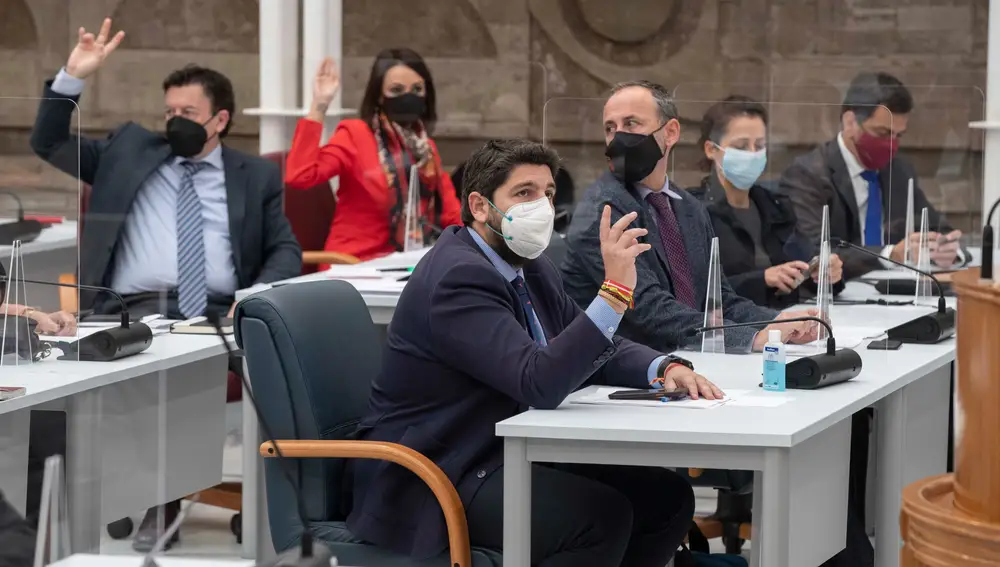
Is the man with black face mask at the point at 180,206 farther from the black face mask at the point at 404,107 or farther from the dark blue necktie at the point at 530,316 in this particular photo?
the dark blue necktie at the point at 530,316

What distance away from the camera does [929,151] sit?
561cm

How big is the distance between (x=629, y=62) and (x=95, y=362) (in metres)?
7.40

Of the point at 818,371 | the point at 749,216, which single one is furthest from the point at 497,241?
the point at 749,216

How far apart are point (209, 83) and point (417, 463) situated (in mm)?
2713

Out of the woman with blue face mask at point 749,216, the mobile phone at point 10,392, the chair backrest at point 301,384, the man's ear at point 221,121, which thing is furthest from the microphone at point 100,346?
the woman with blue face mask at point 749,216

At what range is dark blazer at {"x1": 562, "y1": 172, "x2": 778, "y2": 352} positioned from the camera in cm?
384

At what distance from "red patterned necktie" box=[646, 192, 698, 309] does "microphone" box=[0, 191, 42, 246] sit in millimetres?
1555

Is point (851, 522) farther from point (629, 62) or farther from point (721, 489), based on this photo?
point (629, 62)

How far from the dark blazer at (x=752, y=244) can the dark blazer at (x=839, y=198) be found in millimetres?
96

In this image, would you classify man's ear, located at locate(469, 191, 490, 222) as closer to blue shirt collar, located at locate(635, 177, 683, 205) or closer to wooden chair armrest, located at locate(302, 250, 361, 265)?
blue shirt collar, located at locate(635, 177, 683, 205)

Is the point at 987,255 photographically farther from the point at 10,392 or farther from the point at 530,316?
the point at 10,392

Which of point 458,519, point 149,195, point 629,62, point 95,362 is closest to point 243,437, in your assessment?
point 95,362

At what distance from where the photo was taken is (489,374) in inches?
116

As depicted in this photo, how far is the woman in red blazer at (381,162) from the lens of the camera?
618 centimetres
